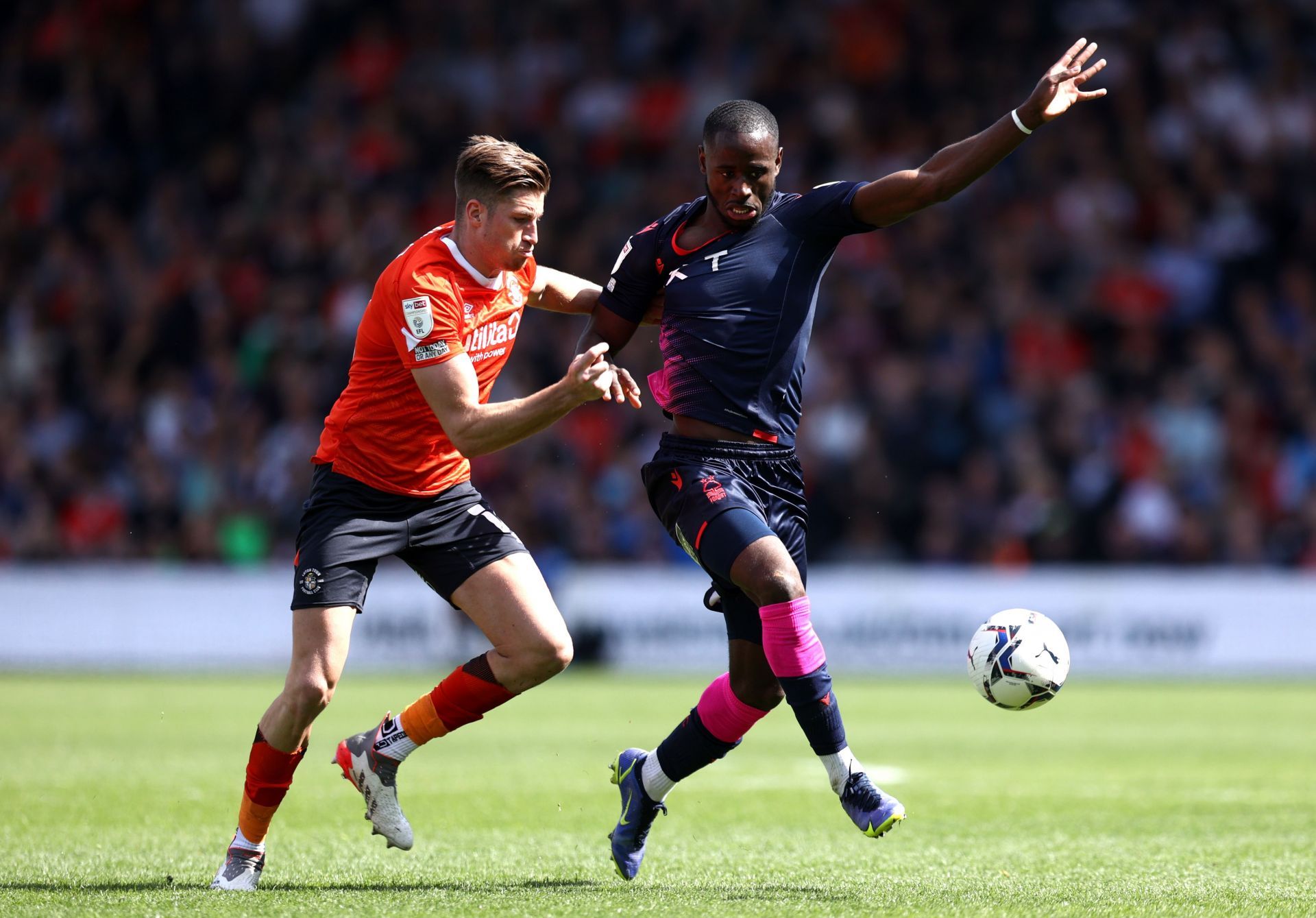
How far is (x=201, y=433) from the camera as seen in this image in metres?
18.4

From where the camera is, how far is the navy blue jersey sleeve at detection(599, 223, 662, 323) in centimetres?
599

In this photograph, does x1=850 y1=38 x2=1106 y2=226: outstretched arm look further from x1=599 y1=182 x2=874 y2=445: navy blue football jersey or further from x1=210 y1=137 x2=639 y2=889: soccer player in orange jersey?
x1=210 y1=137 x2=639 y2=889: soccer player in orange jersey

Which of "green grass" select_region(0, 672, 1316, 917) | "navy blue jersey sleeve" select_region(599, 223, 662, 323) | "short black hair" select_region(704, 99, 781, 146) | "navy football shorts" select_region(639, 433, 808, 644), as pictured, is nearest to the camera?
"green grass" select_region(0, 672, 1316, 917)

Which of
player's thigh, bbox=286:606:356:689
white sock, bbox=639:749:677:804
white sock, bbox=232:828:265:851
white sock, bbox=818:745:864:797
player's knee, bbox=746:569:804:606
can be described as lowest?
white sock, bbox=232:828:265:851

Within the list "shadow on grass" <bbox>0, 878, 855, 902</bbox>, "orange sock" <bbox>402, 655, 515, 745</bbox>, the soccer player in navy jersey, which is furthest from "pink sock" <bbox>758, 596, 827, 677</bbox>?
"orange sock" <bbox>402, 655, 515, 745</bbox>

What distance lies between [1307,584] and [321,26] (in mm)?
14764

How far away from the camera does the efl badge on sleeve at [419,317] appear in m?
5.60

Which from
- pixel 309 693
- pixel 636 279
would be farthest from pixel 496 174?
pixel 309 693

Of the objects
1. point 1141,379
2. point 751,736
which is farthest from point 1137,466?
point 751,736

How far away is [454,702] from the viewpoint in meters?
5.92

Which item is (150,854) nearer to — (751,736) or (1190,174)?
(751,736)

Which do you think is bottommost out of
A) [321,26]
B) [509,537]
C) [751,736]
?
[751,736]

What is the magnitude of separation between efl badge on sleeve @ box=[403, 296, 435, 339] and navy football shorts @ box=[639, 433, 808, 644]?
0.94m

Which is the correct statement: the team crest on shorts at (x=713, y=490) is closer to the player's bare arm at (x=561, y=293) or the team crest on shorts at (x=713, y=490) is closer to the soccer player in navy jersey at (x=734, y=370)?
the soccer player in navy jersey at (x=734, y=370)
